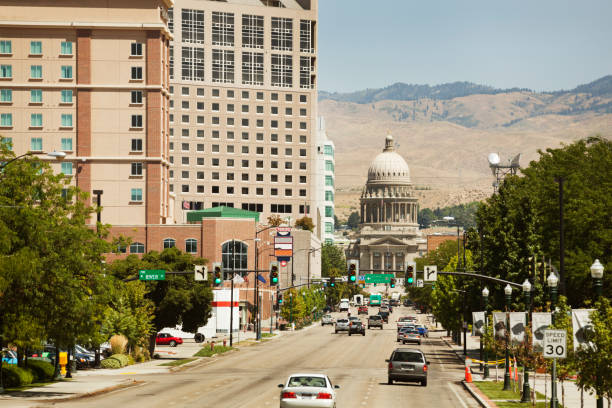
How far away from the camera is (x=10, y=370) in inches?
1810

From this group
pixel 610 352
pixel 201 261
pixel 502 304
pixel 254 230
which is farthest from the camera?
pixel 254 230

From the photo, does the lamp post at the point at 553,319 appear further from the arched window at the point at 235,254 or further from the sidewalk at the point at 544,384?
the arched window at the point at 235,254

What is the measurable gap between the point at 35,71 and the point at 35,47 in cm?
279

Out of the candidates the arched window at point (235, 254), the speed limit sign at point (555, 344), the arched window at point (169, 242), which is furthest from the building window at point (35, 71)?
the speed limit sign at point (555, 344)

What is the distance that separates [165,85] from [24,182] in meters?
76.7

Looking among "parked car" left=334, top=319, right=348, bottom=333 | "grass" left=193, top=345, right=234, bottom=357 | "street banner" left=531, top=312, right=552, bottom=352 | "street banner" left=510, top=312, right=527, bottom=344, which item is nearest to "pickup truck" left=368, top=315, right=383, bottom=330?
"parked car" left=334, top=319, right=348, bottom=333

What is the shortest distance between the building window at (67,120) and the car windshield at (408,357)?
75.4 metres

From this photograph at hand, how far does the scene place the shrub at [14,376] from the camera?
45.5m

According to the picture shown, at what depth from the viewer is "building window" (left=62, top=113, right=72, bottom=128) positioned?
382ft

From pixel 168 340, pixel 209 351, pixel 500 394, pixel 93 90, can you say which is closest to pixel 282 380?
pixel 500 394

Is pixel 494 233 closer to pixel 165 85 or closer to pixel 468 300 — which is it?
pixel 468 300

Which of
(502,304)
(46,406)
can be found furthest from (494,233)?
(46,406)

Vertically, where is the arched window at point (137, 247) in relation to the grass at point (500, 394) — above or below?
above

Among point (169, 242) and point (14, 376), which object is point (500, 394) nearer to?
point (14, 376)
